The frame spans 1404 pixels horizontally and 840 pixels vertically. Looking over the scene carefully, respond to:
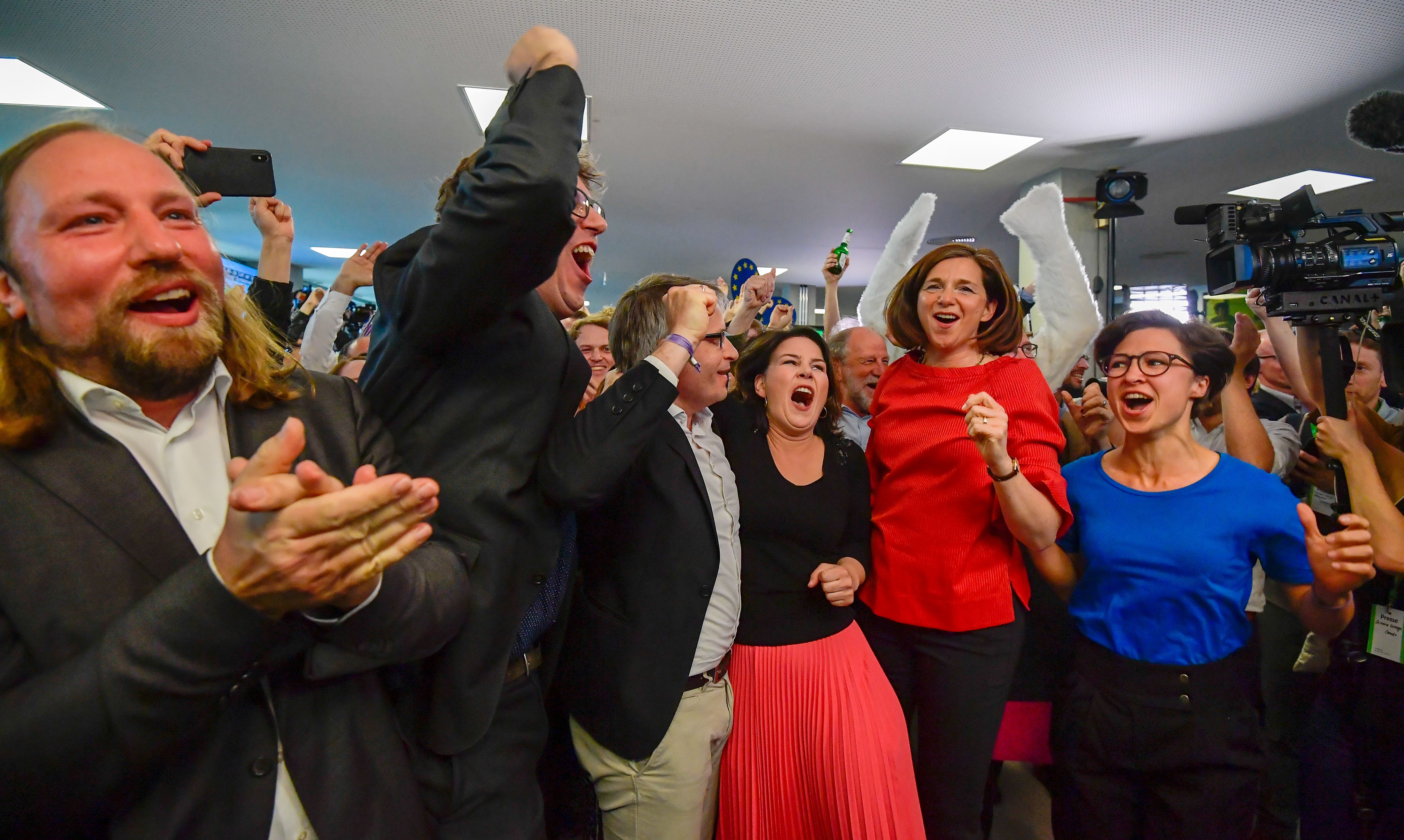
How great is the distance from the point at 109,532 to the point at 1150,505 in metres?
1.96

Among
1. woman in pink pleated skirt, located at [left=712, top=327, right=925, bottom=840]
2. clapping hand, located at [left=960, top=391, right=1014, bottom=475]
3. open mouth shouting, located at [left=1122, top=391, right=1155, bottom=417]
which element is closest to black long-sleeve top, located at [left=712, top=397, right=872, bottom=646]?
woman in pink pleated skirt, located at [left=712, top=327, right=925, bottom=840]

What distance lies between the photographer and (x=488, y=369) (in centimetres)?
110

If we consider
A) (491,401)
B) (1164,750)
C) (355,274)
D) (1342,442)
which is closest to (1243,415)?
(1342,442)

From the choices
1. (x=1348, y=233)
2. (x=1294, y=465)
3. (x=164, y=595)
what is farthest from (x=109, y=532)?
(x=1294, y=465)

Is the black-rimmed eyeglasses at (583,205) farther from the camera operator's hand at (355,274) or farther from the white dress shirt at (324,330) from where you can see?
the white dress shirt at (324,330)

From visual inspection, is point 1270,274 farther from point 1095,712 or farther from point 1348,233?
point 1095,712

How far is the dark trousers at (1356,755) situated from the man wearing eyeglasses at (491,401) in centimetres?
203

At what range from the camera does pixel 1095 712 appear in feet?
5.18

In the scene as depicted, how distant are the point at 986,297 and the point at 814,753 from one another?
1.31m

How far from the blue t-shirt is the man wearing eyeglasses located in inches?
53.2

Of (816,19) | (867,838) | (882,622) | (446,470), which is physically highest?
(816,19)

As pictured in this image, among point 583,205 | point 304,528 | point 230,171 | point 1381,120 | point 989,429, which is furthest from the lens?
point 1381,120

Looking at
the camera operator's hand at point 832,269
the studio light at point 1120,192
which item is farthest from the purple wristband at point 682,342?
the studio light at point 1120,192

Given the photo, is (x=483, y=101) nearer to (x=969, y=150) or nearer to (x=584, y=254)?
(x=969, y=150)
